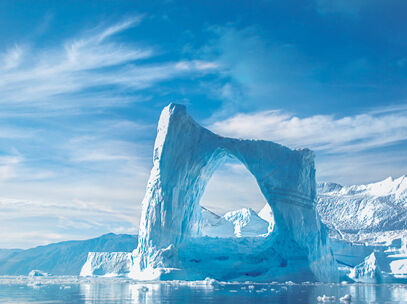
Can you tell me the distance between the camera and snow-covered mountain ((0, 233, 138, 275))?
118 feet

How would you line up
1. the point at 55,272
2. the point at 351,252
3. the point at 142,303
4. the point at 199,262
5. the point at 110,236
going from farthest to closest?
the point at 110,236
the point at 55,272
the point at 351,252
the point at 199,262
the point at 142,303

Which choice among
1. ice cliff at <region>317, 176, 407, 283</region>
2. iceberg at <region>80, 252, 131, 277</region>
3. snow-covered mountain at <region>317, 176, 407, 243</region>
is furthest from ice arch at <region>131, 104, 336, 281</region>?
snow-covered mountain at <region>317, 176, 407, 243</region>

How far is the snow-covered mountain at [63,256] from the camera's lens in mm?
36031

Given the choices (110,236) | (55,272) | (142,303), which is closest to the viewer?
(142,303)

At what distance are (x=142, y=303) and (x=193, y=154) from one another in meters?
12.9

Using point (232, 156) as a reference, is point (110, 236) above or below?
below

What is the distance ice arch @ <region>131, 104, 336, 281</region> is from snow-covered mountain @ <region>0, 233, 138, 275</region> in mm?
12586

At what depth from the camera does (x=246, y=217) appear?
1426 inches

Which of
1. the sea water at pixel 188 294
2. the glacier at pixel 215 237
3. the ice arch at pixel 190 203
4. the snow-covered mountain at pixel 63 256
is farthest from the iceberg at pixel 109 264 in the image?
the sea water at pixel 188 294

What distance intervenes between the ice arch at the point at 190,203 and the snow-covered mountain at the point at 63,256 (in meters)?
12.6

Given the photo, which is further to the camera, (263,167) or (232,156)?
(232,156)

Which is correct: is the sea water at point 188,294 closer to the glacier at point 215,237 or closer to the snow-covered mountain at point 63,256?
the glacier at point 215,237

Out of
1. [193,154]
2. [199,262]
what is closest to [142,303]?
[199,262]

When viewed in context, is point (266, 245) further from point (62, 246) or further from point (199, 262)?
point (62, 246)
